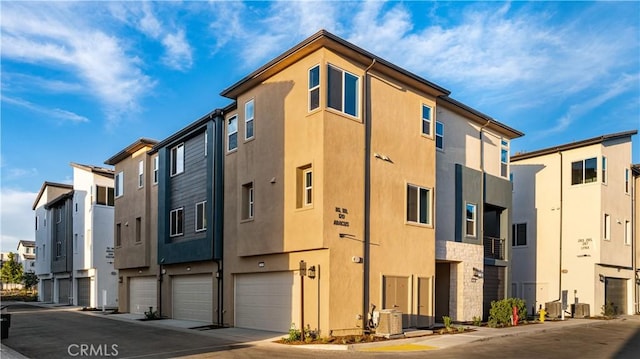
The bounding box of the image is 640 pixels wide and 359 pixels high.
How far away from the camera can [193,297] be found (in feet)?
81.3

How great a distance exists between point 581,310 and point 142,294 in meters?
24.5

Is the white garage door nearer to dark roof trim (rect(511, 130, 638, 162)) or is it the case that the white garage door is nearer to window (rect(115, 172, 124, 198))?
window (rect(115, 172, 124, 198))

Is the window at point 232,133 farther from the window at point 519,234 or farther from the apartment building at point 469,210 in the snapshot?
the window at point 519,234

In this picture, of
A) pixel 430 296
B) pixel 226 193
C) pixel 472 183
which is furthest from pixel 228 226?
pixel 472 183

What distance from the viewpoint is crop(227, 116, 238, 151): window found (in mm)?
22147

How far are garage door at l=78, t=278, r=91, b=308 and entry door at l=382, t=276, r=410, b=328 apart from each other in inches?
1156

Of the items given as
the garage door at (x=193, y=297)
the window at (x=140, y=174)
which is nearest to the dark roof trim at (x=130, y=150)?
the window at (x=140, y=174)

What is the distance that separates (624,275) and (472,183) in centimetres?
1579

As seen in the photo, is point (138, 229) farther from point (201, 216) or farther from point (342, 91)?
point (342, 91)

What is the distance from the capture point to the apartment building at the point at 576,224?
29484 mm

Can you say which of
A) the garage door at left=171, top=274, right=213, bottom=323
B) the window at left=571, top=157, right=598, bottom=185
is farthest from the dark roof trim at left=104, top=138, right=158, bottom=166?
the window at left=571, top=157, right=598, bottom=185

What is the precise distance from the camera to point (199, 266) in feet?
79.2

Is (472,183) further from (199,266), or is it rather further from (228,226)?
(199,266)

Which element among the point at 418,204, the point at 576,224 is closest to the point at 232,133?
the point at 418,204
